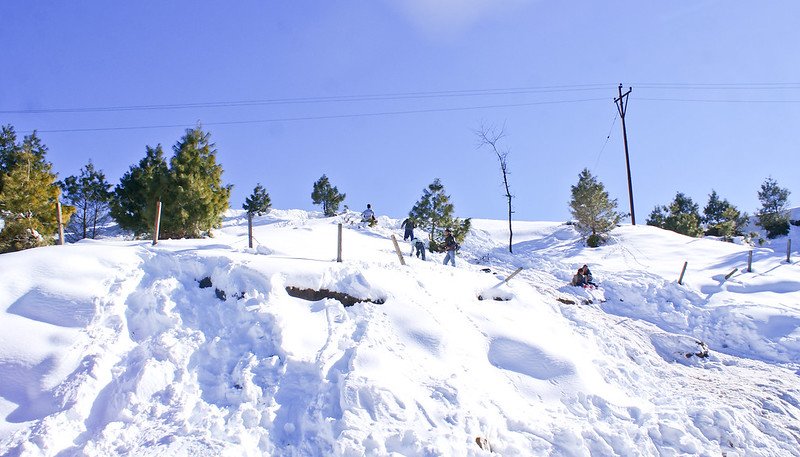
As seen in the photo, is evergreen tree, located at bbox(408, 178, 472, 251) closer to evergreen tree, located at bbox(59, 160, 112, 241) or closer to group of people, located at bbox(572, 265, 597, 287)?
group of people, located at bbox(572, 265, 597, 287)

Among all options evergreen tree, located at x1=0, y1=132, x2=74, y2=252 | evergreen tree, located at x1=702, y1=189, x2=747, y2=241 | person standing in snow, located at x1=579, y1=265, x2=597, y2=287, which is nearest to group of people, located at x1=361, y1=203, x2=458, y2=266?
person standing in snow, located at x1=579, y1=265, x2=597, y2=287

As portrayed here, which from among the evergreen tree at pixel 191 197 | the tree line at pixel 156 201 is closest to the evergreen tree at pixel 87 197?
the tree line at pixel 156 201

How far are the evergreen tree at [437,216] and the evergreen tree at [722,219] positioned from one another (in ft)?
65.0

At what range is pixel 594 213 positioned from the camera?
26.7 meters

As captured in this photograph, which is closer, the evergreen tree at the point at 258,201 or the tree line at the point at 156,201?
the tree line at the point at 156,201

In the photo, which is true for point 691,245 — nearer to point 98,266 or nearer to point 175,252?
point 175,252

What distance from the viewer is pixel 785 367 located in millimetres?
11297

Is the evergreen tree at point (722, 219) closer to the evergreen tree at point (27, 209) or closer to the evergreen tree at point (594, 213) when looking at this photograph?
the evergreen tree at point (594, 213)

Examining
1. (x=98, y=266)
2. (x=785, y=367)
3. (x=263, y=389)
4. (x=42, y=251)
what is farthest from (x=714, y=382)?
(x=42, y=251)

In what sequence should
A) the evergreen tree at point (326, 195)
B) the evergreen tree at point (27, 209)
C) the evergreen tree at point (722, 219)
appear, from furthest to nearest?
the evergreen tree at point (326, 195) < the evergreen tree at point (722, 219) < the evergreen tree at point (27, 209)

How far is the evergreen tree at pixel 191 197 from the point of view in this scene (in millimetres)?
20391

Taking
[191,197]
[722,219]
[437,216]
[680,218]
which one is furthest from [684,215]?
[191,197]

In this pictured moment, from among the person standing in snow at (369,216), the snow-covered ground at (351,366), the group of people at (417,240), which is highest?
the person standing in snow at (369,216)

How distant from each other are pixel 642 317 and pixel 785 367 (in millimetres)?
3698
